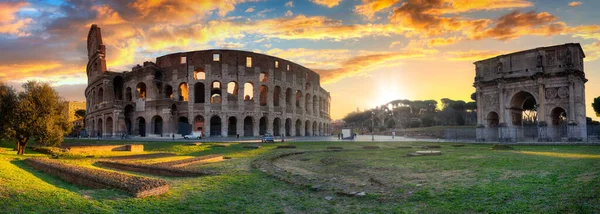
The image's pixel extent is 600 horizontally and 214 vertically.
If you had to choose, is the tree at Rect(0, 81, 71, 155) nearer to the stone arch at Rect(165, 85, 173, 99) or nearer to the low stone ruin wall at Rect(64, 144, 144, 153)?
the low stone ruin wall at Rect(64, 144, 144, 153)

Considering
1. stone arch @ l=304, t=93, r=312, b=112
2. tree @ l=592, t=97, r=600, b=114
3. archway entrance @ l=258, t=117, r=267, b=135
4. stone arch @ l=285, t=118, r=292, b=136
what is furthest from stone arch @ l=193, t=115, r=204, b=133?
tree @ l=592, t=97, r=600, b=114

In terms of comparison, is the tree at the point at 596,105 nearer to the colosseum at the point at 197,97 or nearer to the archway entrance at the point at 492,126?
the archway entrance at the point at 492,126

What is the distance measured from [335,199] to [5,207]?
6633mm

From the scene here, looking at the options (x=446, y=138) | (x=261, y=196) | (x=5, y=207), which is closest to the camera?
(x=5, y=207)

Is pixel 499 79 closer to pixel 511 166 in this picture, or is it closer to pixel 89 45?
pixel 511 166

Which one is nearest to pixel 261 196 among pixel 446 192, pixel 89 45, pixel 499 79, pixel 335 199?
pixel 335 199

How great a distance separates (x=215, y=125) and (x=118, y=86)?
20.1m

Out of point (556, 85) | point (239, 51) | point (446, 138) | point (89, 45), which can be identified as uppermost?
point (89, 45)

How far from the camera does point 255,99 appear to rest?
178 ft

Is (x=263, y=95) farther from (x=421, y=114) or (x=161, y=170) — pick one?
(x=421, y=114)

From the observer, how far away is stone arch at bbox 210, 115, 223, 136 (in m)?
53.1

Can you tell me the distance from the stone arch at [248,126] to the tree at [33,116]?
34.2m

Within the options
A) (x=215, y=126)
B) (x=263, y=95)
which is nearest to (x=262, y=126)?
(x=263, y=95)

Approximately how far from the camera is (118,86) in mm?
60906
